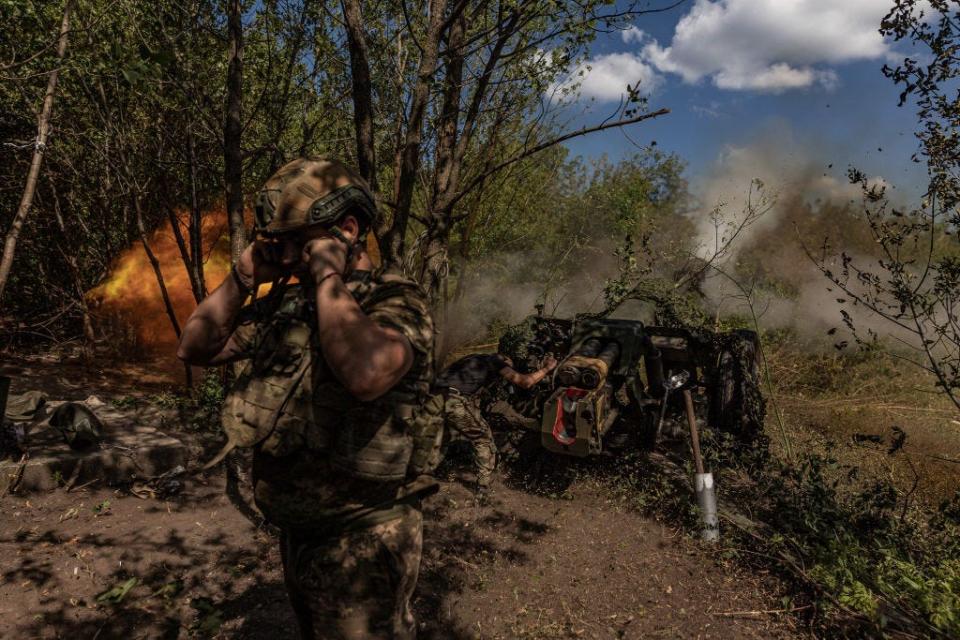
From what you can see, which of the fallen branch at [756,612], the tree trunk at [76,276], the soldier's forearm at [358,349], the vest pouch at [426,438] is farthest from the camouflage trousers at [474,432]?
the tree trunk at [76,276]

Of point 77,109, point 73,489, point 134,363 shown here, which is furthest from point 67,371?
point 73,489

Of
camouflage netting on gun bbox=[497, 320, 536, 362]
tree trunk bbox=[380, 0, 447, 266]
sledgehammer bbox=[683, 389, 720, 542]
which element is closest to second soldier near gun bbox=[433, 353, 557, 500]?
camouflage netting on gun bbox=[497, 320, 536, 362]

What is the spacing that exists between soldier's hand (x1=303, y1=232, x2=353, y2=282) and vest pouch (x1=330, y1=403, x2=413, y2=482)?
435mm

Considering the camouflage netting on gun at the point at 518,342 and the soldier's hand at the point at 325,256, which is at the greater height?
the soldier's hand at the point at 325,256

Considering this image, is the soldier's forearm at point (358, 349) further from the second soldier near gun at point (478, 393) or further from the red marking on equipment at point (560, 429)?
the second soldier near gun at point (478, 393)

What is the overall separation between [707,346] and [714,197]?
16.8 meters

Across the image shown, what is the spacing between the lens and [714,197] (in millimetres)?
21500

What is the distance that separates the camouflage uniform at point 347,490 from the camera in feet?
6.15

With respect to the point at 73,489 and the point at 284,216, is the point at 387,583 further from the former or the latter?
the point at 73,489

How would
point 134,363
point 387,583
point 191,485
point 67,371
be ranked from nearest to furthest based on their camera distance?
point 387,583, point 191,485, point 67,371, point 134,363

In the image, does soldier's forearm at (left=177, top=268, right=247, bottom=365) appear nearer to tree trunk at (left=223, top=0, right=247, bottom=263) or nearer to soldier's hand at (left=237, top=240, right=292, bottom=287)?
soldier's hand at (left=237, top=240, right=292, bottom=287)

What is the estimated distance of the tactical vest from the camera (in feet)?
6.12

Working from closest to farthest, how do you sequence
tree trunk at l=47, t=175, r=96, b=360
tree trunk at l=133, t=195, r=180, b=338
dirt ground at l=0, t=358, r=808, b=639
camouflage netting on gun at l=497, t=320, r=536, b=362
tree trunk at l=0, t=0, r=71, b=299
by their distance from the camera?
dirt ground at l=0, t=358, r=808, b=639, tree trunk at l=0, t=0, r=71, b=299, camouflage netting on gun at l=497, t=320, r=536, b=362, tree trunk at l=133, t=195, r=180, b=338, tree trunk at l=47, t=175, r=96, b=360

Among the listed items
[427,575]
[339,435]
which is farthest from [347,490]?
[427,575]
